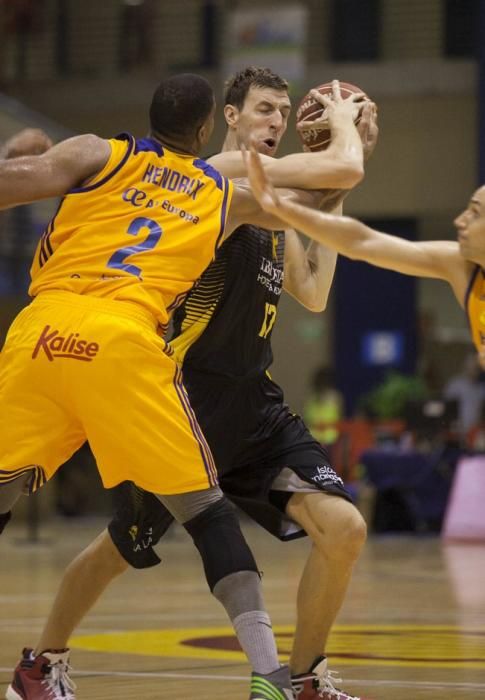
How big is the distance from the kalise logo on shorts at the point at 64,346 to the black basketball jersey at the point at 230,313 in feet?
2.92

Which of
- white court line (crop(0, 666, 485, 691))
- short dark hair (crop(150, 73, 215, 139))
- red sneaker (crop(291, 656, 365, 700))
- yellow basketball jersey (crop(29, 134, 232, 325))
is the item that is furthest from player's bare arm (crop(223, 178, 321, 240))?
white court line (crop(0, 666, 485, 691))

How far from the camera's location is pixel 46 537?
16016 millimetres

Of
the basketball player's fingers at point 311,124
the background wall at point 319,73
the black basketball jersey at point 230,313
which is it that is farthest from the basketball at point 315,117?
the background wall at point 319,73

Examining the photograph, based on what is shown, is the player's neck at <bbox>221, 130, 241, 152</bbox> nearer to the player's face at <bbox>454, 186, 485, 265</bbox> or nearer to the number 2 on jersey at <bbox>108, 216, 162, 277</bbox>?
the number 2 on jersey at <bbox>108, 216, 162, 277</bbox>

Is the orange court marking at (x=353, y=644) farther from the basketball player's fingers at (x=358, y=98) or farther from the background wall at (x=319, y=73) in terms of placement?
the background wall at (x=319, y=73)

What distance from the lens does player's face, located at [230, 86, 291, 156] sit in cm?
536

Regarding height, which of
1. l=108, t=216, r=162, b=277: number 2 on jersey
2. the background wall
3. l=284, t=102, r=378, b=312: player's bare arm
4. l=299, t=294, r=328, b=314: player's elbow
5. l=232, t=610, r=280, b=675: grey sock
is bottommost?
the background wall

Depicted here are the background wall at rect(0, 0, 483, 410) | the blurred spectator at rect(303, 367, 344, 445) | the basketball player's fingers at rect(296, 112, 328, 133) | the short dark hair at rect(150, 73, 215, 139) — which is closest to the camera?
the short dark hair at rect(150, 73, 215, 139)

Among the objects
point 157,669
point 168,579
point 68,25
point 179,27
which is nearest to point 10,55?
point 68,25

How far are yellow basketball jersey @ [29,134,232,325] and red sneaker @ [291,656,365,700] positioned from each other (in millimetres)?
1318

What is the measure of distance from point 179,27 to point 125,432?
19.7 metres

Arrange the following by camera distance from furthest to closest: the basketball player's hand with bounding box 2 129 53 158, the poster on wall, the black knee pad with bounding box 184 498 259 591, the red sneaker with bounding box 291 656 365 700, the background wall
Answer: the background wall, the poster on wall, the red sneaker with bounding box 291 656 365 700, the basketball player's hand with bounding box 2 129 53 158, the black knee pad with bounding box 184 498 259 591

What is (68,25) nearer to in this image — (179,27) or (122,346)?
(179,27)

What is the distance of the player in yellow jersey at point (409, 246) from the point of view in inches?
170
